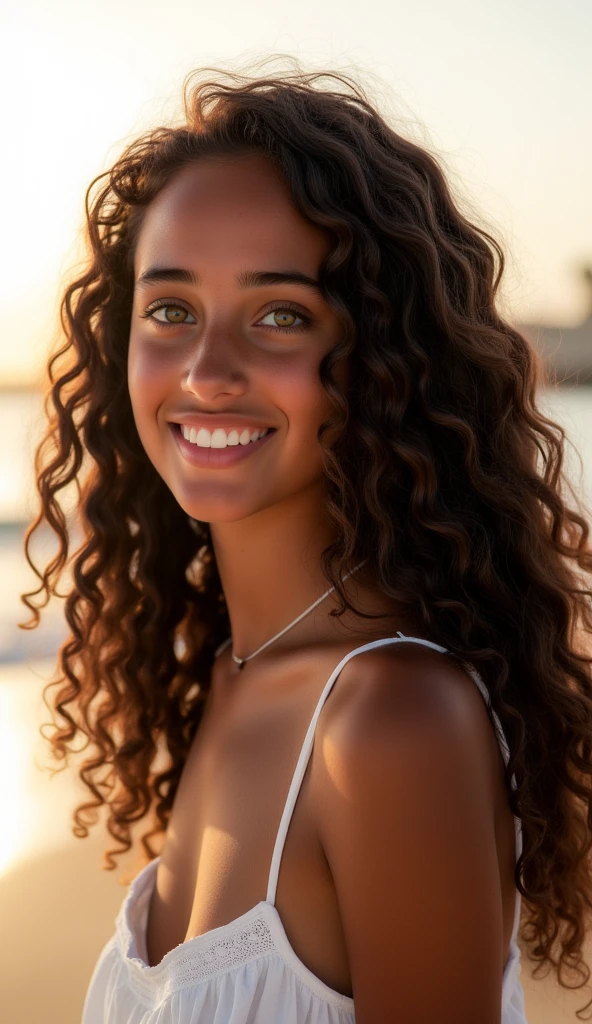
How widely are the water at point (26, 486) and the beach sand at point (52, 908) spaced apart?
541mm

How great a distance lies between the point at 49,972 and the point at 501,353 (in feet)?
8.60

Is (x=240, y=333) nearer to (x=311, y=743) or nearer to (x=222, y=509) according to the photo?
(x=222, y=509)

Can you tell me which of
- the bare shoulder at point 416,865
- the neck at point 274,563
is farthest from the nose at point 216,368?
the bare shoulder at point 416,865

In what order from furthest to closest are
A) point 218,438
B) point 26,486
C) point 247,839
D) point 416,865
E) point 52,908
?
point 52,908
point 26,486
point 218,438
point 247,839
point 416,865

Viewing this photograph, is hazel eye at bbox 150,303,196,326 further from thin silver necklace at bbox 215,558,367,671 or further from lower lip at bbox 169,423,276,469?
thin silver necklace at bbox 215,558,367,671

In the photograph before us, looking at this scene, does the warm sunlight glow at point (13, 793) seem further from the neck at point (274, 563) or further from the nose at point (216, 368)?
the nose at point (216, 368)

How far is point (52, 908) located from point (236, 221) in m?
2.86

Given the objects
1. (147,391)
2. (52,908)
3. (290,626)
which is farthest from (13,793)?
(147,391)

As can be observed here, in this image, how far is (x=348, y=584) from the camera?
1703 mm

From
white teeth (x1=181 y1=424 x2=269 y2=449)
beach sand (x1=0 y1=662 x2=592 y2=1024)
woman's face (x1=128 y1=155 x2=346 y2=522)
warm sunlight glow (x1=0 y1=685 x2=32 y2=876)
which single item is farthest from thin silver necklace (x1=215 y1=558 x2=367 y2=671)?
warm sunlight glow (x1=0 y1=685 x2=32 y2=876)

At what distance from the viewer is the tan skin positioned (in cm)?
130

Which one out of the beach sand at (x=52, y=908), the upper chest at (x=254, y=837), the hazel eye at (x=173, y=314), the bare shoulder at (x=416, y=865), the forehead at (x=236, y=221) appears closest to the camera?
the bare shoulder at (x=416, y=865)

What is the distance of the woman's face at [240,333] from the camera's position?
164 centimetres

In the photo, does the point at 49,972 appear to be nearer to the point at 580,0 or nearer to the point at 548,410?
the point at 548,410
